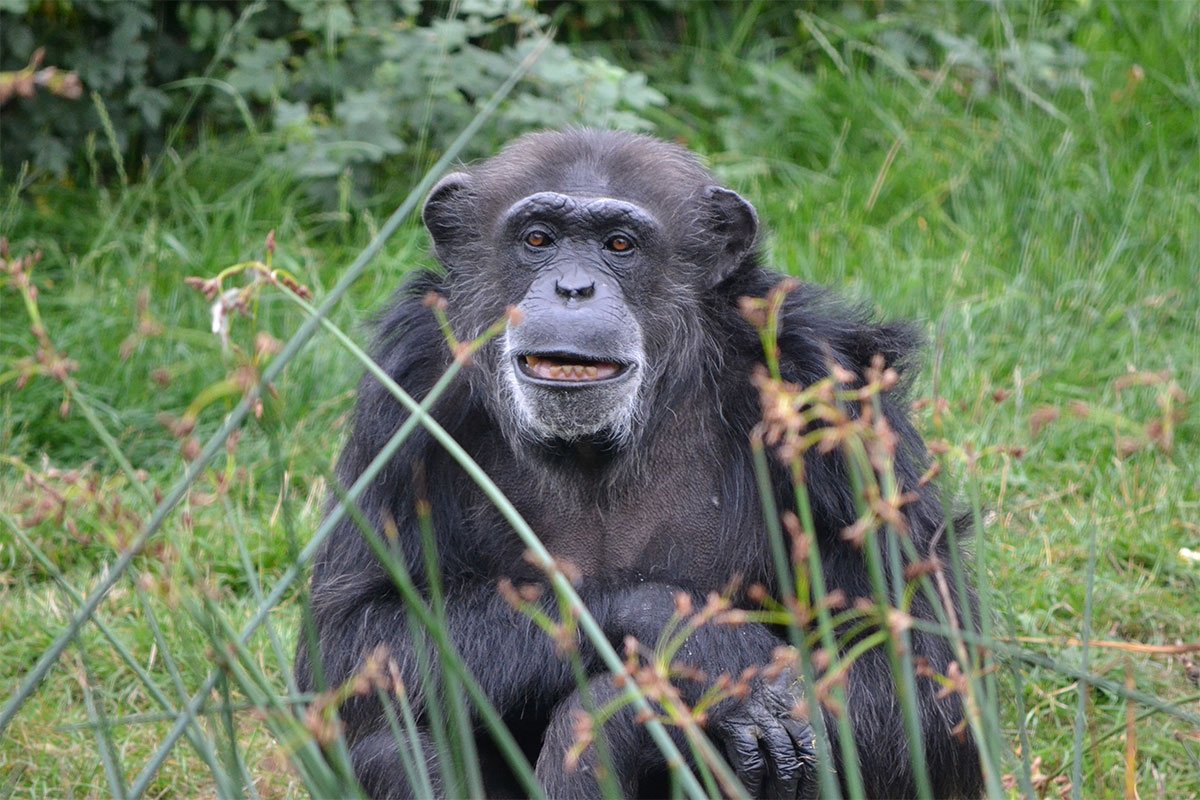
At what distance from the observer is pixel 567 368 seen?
4309 millimetres

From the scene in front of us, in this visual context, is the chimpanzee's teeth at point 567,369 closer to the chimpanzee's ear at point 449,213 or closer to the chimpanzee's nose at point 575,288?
the chimpanzee's nose at point 575,288

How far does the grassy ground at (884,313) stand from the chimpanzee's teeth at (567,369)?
1063 mm

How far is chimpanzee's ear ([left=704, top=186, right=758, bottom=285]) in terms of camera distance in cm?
476

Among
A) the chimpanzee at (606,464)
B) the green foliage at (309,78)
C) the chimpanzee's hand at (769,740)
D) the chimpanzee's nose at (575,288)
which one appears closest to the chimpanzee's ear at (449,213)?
the chimpanzee at (606,464)

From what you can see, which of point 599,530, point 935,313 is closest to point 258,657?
point 599,530

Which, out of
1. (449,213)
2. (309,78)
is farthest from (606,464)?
(309,78)

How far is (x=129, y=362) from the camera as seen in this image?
274 inches

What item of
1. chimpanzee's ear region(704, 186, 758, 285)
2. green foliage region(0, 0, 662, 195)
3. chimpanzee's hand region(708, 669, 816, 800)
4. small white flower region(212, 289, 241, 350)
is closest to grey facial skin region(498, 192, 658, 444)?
chimpanzee's ear region(704, 186, 758, 285)

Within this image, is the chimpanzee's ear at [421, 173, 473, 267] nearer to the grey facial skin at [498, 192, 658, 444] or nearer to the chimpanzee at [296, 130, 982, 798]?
the chimpanzee at [296, 130, 982, 798]

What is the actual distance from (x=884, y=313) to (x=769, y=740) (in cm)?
269

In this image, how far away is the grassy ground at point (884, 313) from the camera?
5.29m

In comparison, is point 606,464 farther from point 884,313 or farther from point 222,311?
point 884,313

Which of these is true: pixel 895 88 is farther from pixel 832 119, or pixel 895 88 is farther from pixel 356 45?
pixel 356 45

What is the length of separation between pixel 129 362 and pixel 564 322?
3.31 m
